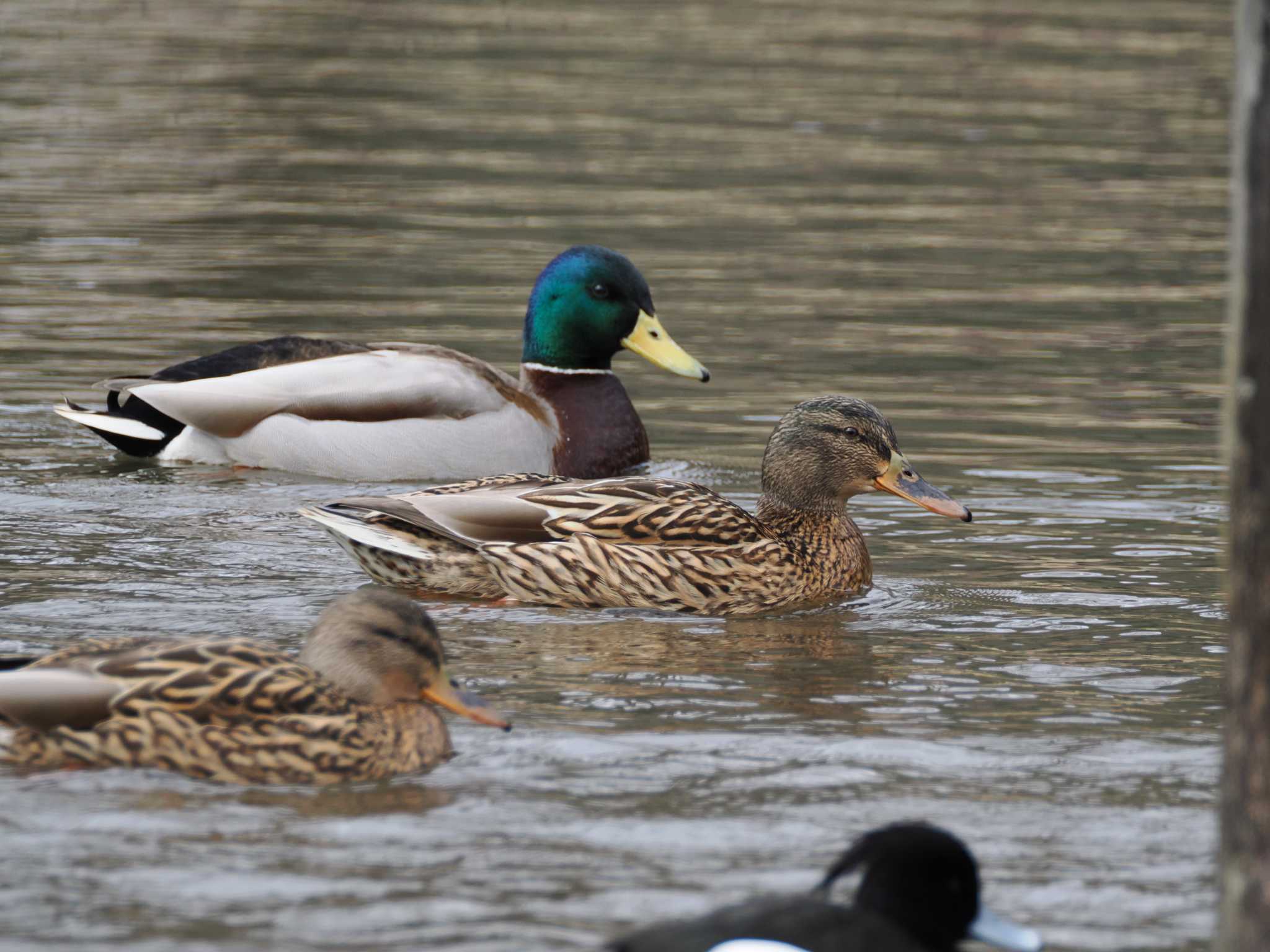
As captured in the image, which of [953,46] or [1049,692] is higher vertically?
[953,46]

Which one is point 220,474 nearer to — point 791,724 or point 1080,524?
point 1080,524

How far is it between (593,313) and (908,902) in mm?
7205

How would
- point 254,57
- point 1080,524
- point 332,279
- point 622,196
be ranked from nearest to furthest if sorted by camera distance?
point 1080,524
point 332,279
point 622,196
point 254,57

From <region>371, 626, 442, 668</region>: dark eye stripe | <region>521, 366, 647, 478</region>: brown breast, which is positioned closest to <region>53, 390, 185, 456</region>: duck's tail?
<region>521, 366, 647, 478</region>: brown breast

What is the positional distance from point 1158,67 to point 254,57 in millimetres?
11234

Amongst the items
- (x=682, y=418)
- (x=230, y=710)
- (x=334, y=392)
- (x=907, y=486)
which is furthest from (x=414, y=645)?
(x=682, y=418)

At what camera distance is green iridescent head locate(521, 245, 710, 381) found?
11.7m

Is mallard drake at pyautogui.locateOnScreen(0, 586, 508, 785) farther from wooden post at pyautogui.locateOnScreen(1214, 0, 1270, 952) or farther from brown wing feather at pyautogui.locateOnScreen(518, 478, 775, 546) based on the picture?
wooden post at pyautogui.locateOnScreen(1214, 0, 1270, 952)

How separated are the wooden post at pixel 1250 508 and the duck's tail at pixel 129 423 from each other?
25.5ft

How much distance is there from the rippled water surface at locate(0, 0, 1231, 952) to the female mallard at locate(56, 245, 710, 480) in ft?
0.85

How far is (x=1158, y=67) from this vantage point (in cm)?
2862

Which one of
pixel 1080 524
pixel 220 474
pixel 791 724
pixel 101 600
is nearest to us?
pixel 791 724

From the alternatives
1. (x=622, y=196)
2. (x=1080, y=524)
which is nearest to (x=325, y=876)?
(x=1080, y=524)

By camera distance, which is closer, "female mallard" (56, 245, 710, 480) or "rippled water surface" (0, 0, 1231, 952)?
"rippled water surface" (0, 0, 1231, 952)
